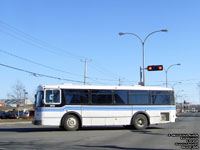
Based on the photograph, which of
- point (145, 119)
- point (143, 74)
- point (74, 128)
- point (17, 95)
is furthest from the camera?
point (17, 95)

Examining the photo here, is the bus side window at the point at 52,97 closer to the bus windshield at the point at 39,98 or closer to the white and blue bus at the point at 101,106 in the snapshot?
the white and blue bus at the point at 101,106

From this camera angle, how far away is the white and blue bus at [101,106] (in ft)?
66.3

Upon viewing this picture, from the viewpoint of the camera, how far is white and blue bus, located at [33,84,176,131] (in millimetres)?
20219

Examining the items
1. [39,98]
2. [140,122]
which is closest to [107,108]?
[140,122]

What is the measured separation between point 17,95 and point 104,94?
5861 centimetres

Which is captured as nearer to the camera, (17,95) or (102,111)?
(102,111)

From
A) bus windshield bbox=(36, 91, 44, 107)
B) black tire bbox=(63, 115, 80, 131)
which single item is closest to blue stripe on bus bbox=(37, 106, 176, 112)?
bus windshield bbox=(36, 91, 44, 107)

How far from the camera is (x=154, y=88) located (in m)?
22.9

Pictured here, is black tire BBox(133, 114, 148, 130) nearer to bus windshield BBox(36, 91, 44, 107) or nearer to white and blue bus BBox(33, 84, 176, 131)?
white and blue bus BBox(33, 84, 176, 131)

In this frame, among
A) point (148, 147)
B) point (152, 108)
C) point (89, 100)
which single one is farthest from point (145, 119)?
point (148, 147)

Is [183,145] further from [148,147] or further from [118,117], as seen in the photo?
[118,117]

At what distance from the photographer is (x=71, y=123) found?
20.5m

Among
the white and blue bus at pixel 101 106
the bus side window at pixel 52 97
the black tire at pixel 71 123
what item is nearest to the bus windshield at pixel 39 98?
the white and blue bus at pixel 101 106

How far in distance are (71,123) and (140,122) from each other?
479 centimetres
